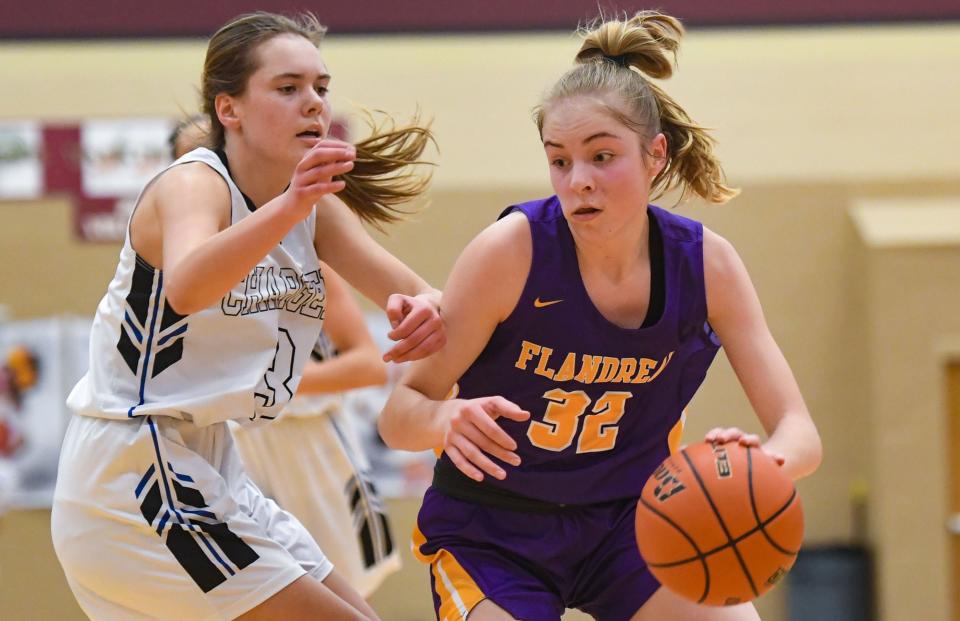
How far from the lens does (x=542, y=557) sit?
3186 millimetres

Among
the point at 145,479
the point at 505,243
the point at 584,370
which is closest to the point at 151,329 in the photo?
the point at 145,479

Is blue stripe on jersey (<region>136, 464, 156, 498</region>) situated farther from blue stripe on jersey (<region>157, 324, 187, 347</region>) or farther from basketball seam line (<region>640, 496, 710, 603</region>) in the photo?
basketball seam line (<region>640, 496, 710, 603</region>)

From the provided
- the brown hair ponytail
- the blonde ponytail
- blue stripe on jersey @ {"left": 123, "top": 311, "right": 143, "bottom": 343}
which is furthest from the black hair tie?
blue stripe on jersey @ {"left": 123, "top": 311, "right": 143, "bottom": 343}

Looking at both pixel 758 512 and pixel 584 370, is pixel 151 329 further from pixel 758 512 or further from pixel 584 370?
pixel 758 512

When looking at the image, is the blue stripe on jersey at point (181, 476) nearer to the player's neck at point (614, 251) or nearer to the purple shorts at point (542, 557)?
the purple shorts at point (542, 557)

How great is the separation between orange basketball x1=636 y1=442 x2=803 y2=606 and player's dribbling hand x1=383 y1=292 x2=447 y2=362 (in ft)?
1.99

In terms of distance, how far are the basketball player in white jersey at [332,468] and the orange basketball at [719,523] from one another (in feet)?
6.21

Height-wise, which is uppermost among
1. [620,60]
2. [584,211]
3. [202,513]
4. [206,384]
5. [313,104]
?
[620,60]

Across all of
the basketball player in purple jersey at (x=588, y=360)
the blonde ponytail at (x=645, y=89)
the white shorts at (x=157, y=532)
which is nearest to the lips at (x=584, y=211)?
the basketball player in purple jersey at (x=588, y=360)

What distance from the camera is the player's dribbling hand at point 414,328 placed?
9.87ft

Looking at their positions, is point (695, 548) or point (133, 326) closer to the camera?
point (695, 548)

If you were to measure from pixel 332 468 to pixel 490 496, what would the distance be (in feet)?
5.29

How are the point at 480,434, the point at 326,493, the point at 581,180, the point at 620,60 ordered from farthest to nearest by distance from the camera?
the point at 326,493 → the point at 620,60 → the point at 581,180 → the point at 480,434

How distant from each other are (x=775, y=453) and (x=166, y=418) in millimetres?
1447
